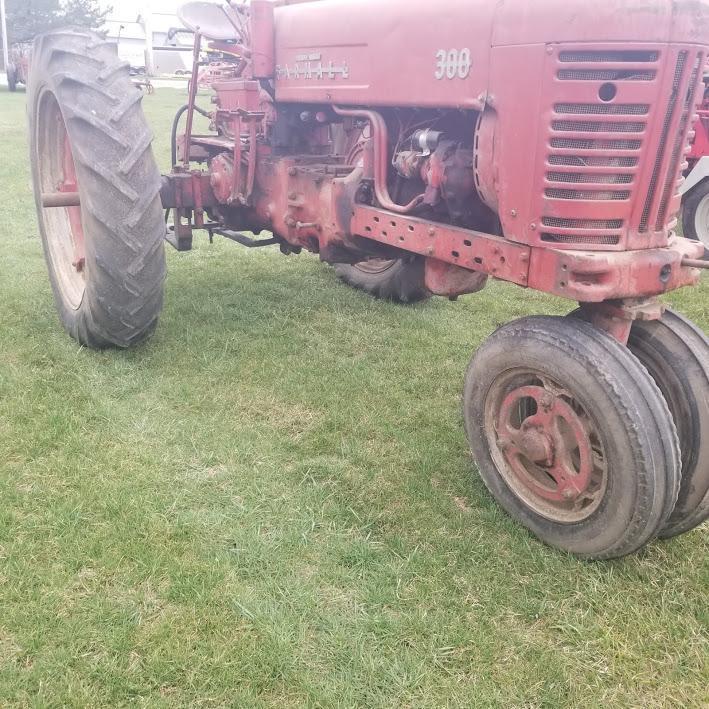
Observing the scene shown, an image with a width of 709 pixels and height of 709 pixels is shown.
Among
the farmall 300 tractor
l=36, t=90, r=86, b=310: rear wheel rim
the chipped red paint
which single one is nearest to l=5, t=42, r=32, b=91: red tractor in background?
l=36, t=90, r=86, b=310: rear wheel rim

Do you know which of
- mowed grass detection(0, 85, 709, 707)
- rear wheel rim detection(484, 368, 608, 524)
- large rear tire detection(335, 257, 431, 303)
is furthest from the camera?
large rear tire detection(335, 257, 431, 303)

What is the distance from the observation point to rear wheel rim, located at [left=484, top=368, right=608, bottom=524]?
2.46 metres

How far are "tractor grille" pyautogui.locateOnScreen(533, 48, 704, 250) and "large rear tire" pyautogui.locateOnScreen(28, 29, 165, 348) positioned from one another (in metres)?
1.99

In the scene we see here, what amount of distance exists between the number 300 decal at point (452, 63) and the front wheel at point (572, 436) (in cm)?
89

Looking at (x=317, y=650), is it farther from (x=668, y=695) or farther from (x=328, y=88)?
(x=328, y=88)

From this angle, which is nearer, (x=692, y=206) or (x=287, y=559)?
(x=287, y=559)

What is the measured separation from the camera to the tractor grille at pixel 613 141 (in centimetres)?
217

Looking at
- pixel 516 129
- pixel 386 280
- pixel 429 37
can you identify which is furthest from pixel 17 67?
pixel 516 129

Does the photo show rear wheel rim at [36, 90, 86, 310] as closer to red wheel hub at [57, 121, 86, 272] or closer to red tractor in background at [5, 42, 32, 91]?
red wheel hub at [57, 121, 86, 272]

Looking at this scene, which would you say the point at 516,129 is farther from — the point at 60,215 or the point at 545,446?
the point at 60,215

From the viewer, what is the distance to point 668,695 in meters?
2.04

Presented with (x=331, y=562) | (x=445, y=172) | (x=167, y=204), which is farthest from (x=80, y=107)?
(x=331, y=562)

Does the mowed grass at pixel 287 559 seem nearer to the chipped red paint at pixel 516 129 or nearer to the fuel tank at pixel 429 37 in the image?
the chipped red paint at pixel 516 129

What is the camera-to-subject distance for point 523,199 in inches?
95.7
